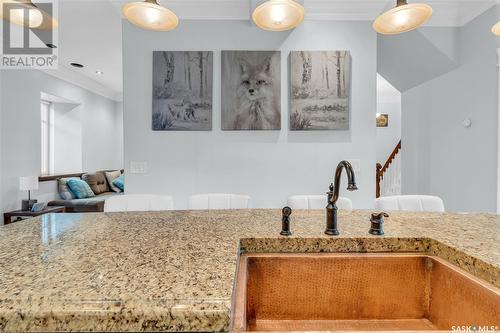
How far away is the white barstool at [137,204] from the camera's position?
1771 millimetres

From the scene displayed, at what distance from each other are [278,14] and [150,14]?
0.75 meters

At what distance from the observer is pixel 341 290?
89 centimetres

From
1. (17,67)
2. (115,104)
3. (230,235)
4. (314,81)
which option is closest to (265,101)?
(314,81)

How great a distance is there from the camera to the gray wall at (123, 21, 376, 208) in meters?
2.84

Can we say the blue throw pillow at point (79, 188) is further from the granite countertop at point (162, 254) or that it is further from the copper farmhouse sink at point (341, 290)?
the copper farmhouse sink at point (341, 290)

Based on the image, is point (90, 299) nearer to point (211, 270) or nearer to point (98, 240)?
point (211, 270)

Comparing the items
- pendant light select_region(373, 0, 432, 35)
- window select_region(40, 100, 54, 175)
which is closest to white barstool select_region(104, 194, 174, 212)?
pendant light select_region(373, 0, 432, 35)

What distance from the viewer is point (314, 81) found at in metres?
2.81

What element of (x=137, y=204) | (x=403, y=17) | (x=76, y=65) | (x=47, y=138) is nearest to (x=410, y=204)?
(x=403, y=17)

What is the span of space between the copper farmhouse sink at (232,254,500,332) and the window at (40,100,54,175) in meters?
6.15

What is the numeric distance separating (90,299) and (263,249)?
542 mm

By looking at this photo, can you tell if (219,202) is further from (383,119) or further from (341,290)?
(383,119)

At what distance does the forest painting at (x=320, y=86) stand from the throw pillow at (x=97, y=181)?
4505 millimetres

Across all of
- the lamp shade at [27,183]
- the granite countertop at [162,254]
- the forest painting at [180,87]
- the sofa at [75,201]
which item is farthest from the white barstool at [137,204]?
the sofa at [75,201]
